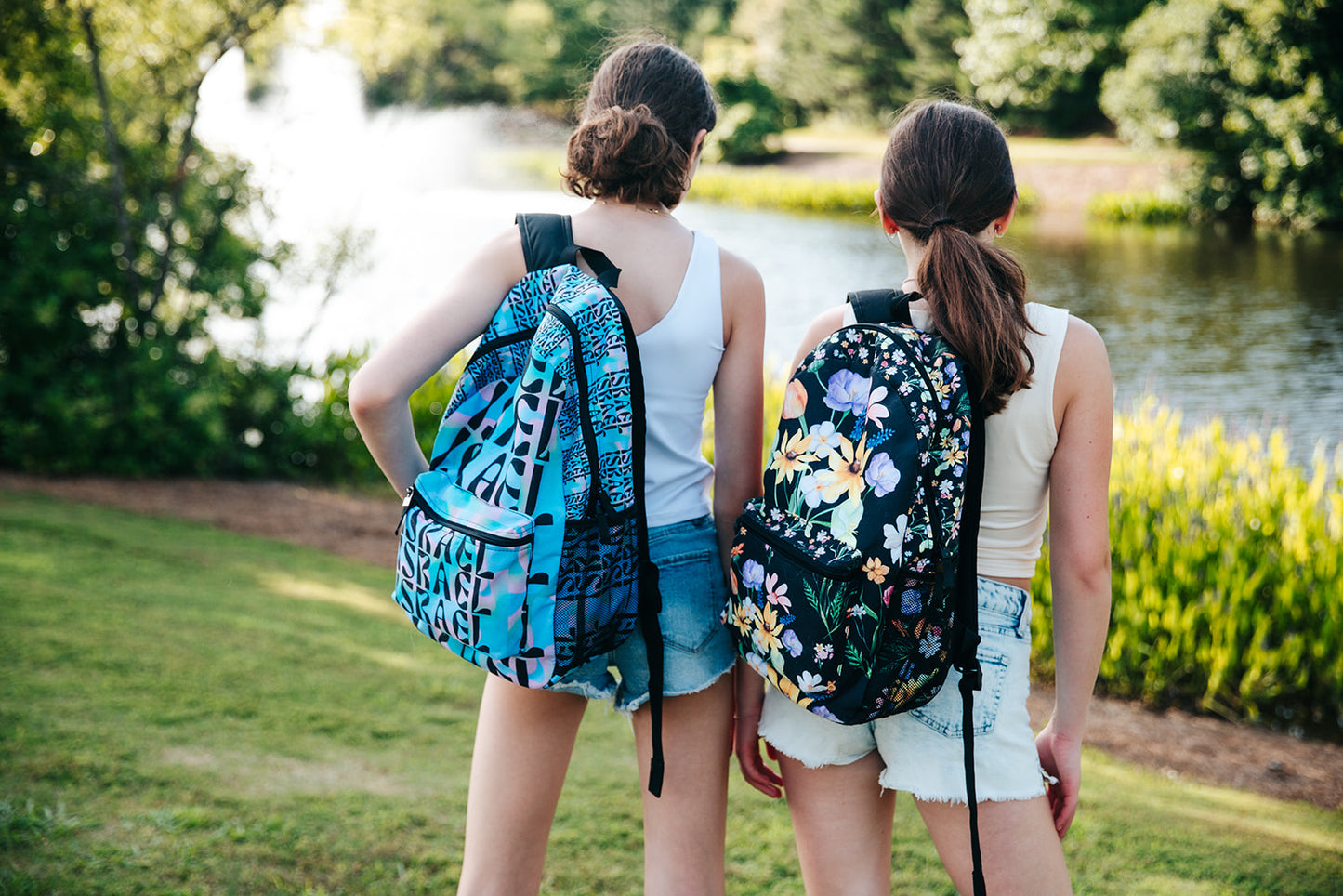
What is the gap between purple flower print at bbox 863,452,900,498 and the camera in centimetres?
141

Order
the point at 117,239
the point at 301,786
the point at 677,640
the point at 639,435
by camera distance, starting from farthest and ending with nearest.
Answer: the point at 117,239, the point at 301,786, the point at 677,640, the point at 639,435

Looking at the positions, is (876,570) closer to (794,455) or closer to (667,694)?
(794,455)

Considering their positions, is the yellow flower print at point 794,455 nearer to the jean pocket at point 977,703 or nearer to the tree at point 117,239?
the jean pocket at point 977,703

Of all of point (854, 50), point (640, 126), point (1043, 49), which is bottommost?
point (640, 126)

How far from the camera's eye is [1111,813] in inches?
126

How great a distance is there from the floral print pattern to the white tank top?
21 centimetres

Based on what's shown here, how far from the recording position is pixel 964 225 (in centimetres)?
155

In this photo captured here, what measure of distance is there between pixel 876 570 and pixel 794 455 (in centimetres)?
22

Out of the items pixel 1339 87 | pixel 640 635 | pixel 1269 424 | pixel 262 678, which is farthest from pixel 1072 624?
pixel 1339 87

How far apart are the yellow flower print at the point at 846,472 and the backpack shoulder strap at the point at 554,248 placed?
44 cm

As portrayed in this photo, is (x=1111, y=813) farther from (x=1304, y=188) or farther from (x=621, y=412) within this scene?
(x=1304, y=188)

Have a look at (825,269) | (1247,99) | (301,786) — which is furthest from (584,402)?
(1247,99)

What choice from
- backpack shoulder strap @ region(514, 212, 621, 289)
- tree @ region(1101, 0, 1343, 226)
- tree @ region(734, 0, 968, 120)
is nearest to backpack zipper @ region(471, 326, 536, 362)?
backpack shoulder strap @ region(514, 212, 621, 289)

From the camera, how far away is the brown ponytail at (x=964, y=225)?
1.45 m
